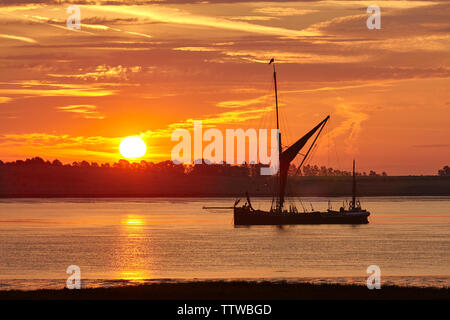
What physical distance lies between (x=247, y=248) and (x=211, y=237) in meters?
20.8

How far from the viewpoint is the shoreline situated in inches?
1380

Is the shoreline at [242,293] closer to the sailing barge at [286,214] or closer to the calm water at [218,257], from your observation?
the calm water at [218,257]

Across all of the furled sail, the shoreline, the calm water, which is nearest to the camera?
the shoreline

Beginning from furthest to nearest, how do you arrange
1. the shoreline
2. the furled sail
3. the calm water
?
the furled sail → the calm water → the shoreline

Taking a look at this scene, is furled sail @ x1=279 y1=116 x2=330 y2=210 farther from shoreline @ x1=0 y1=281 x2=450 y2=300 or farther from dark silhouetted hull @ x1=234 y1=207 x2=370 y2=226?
shoreline @ x1=0 y1=281 x2=450 y2=300

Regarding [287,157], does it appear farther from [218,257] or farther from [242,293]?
[242,293]

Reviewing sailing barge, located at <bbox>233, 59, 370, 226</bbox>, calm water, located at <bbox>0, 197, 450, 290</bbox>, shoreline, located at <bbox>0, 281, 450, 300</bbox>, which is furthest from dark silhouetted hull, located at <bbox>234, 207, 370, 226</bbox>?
shoreline, located at <bbox>0, 281, 450, 300</bbox>

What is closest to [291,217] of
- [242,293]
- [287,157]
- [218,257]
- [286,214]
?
[286,214]

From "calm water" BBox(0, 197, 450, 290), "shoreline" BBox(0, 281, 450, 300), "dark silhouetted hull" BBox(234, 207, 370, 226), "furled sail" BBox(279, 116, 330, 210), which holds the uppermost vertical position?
"furled sail" BBox(279, 116, 330, 210)

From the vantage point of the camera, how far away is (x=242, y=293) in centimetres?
3594

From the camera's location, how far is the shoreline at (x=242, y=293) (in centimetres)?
3506

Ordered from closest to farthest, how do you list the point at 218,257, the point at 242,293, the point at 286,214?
1. the point at 242,293
2. the point at 218,257
3. the point at 286,214

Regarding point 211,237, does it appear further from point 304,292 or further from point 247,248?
point 304,292
